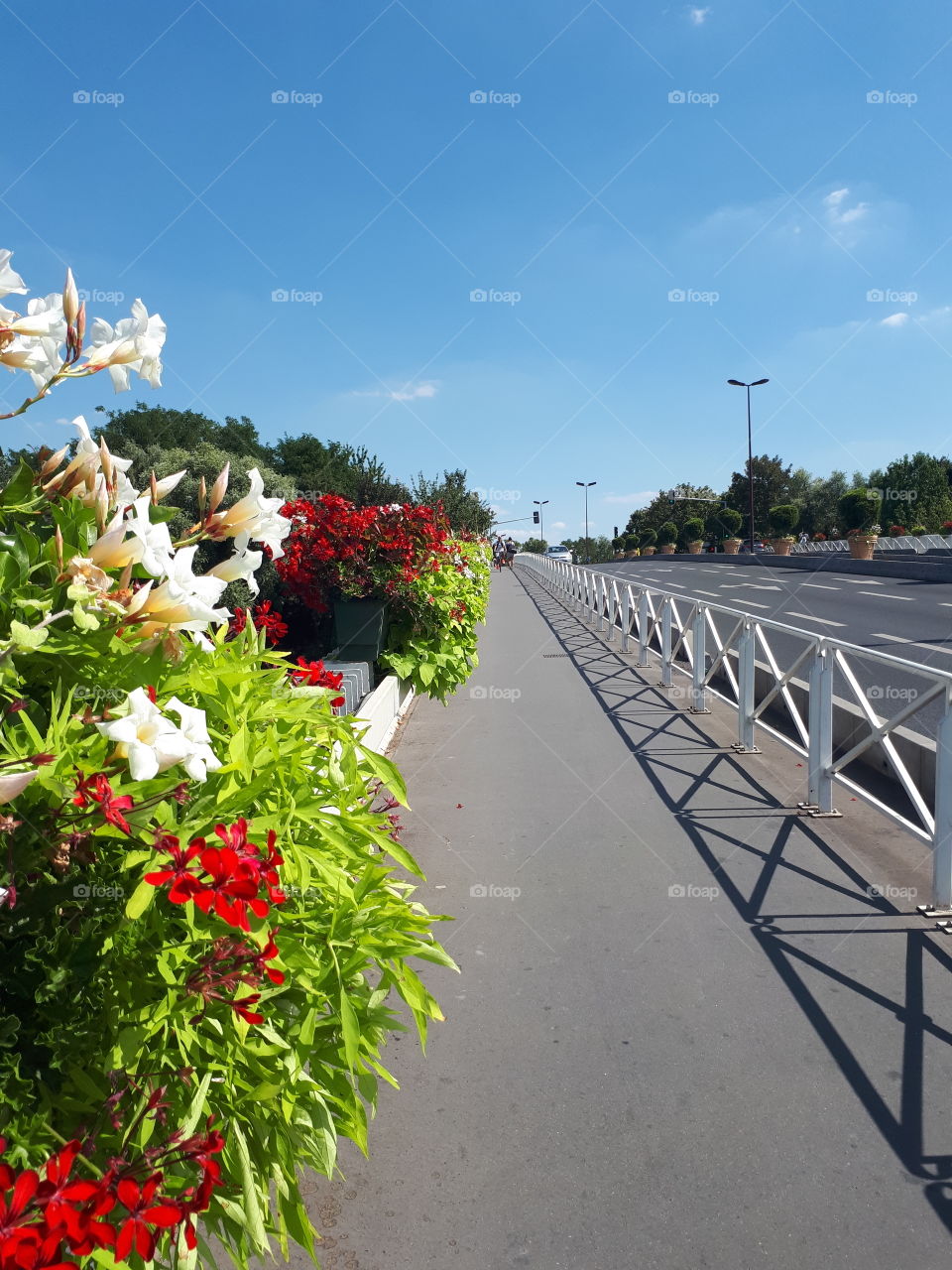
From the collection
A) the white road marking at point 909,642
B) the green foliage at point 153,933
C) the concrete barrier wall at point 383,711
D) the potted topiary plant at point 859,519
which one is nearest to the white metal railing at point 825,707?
the white road marking at point 909,642

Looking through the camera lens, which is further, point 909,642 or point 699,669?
point 909,642

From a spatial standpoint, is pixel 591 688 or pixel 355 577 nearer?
pixel 355 577

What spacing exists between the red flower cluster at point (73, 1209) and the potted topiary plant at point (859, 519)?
36.5m

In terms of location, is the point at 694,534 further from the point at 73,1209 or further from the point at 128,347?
the point at 73,1209

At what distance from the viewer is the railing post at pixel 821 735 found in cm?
578

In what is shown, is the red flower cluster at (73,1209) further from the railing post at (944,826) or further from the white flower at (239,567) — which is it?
the railing post at (944,826)

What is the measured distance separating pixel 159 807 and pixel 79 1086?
482 millimetres

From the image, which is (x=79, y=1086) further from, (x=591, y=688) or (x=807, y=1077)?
(x=591, y=688)

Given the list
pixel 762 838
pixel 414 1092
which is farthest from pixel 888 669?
pixel 414 1092

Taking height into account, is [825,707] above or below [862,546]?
below

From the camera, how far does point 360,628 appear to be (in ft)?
26.6

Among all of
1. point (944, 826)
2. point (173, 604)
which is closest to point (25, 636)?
point (173, 604)

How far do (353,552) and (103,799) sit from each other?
6.34m

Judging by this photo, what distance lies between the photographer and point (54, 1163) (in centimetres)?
126
